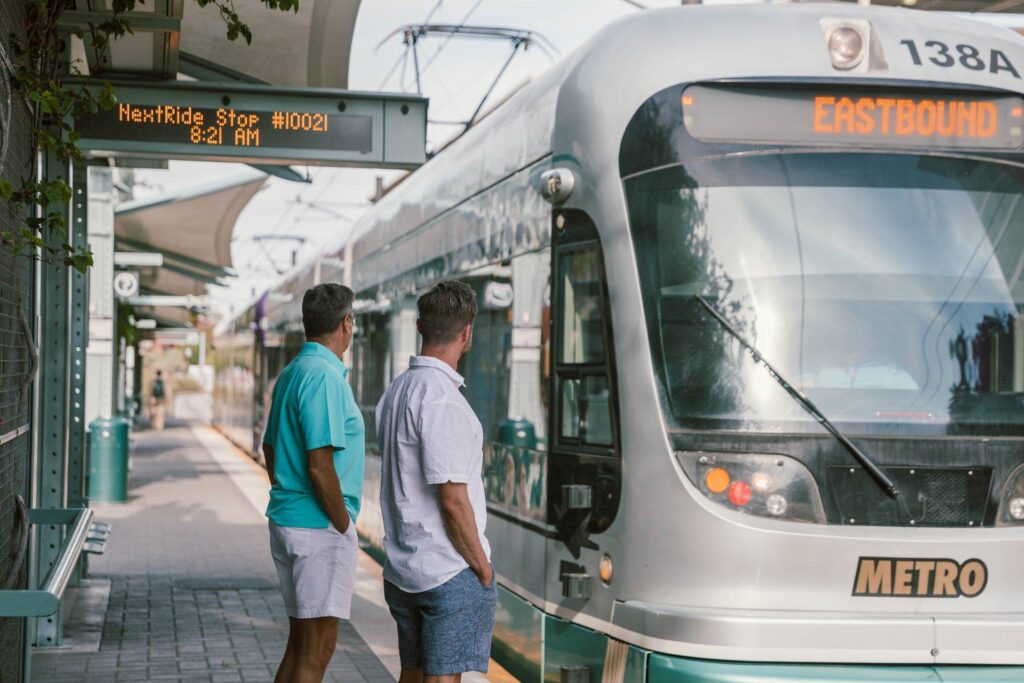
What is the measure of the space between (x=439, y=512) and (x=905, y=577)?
188cm

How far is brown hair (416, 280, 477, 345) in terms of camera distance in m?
4.23

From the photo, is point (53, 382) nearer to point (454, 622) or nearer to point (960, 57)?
point (454, 622)

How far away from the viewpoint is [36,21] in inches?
209

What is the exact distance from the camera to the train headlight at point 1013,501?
5.20m

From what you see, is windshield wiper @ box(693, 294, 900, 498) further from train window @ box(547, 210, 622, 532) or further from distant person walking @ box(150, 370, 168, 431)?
distant person walking @ box(150, 370, 168, 431)

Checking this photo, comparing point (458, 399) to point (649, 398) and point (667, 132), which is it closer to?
point (649, 398)

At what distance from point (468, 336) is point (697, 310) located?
1277 millimetres

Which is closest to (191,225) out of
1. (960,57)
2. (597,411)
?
(597,411)

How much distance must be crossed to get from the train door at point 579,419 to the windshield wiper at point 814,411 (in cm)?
45

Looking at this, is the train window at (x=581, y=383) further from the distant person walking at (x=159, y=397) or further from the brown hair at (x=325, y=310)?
the distant person walking at (x=159, y=397)

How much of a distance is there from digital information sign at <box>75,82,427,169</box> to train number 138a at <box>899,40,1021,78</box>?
3.59 metres

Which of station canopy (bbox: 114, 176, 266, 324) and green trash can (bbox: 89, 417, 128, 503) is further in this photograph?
station canopy (bbox: 114, 176, 266, 324)

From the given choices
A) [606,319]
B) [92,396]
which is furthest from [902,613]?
[92,396]

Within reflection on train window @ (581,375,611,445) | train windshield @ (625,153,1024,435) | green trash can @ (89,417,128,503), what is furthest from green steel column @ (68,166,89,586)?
green trash can @ (89,417,128,503)
